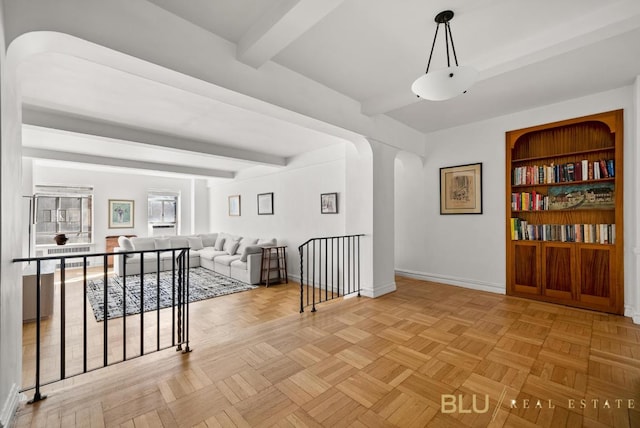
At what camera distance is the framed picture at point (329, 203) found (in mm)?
5090

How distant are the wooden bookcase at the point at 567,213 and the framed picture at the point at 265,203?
4676 mm

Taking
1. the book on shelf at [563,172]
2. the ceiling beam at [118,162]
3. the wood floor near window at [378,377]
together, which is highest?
the ceiling beam at [118,162]

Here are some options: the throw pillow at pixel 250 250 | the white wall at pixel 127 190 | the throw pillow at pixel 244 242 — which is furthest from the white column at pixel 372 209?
the white wall at pixel 127 190

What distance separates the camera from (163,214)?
870cm

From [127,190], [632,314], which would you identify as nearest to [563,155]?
[632,314]

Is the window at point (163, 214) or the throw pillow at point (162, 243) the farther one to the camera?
the window at point (163, 214)

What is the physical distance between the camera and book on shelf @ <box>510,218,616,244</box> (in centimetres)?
345

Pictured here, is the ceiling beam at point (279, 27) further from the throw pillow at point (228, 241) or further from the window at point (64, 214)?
the window at point (64, 214)

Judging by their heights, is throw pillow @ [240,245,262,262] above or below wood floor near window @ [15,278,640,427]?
above

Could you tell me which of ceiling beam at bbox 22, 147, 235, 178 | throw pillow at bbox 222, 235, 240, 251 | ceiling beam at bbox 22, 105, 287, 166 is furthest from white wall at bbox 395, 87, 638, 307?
ceiling beam at bbox 22, 147, 235, 178

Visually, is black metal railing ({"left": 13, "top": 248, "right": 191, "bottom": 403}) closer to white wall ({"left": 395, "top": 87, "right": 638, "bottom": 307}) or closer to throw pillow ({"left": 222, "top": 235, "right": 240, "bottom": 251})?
throw pillow ({"left": 222, "top": 235, "right": 240, "bottom": 251})

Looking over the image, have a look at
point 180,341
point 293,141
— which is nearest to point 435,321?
point 180,341

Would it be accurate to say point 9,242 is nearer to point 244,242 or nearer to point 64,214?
point 244,242

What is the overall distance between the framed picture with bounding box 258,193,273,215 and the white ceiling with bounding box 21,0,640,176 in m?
2.57
